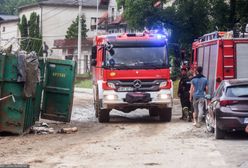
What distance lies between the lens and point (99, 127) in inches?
795

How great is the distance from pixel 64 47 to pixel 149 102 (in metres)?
56.4

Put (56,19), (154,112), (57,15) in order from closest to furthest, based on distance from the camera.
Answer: (154,112) < (56,19) < (57,15)

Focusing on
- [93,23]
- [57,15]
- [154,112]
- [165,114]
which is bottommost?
→ [154,112]

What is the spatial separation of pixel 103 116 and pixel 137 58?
2337 mm

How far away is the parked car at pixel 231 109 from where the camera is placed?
602 inches

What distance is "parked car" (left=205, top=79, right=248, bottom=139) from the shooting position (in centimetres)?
1530

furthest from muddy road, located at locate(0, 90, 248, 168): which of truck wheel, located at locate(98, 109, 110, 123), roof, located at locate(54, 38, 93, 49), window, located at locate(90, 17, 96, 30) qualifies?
window, located at locate(90, 17, 96, 30)

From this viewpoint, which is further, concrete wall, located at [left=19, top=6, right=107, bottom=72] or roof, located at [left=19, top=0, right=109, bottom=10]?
roof, located at [left=19, top=0, right=109, bottom=10]

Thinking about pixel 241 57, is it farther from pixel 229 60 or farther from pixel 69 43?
pixel 69 43

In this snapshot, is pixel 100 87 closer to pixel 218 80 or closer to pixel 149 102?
pixel 149 102

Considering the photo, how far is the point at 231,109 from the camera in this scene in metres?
15.4

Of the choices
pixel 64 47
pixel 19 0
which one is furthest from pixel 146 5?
pixel 19 0

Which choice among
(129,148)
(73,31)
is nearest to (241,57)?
(129,148)

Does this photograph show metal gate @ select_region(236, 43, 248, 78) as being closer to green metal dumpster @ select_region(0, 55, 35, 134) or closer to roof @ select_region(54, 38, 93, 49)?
green metal dumpster @ select_region(0, 55, 35, 134)
